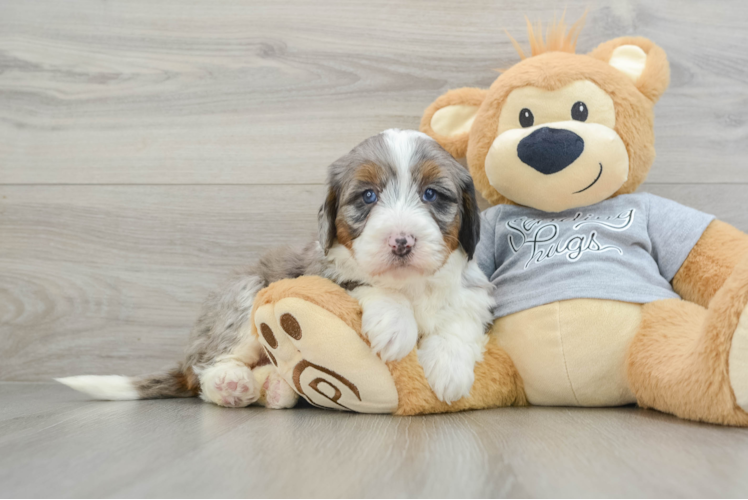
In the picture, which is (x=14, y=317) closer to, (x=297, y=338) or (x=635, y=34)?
(x=297, y=338)

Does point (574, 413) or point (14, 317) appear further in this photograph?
point (14, 317)

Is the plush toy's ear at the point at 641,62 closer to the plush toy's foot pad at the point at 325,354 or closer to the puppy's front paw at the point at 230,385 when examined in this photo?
the plush toy's foot pad at the point at 325,354

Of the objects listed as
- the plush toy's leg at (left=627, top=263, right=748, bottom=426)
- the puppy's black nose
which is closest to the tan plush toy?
the plush toy's leg at (left=627, top=263, right=748, bottom=426)

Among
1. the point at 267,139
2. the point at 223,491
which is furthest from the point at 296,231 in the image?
the point at 223,491

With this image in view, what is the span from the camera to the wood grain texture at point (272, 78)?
2.17m

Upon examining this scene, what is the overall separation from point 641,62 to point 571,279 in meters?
0.81

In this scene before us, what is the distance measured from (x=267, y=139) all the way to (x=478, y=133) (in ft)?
2.93

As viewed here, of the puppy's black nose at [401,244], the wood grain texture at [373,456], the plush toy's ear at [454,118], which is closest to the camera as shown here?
the wood grain texture at [373,456]

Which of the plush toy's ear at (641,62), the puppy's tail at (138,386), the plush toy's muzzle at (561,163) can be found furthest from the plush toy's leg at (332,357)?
the plush toy's ear at (641,62)

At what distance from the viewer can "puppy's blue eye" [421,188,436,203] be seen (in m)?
1.56

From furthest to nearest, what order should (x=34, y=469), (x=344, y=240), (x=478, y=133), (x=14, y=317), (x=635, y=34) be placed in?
(x=14, y=317) → (x=635, y=34) → (x=478, y=133) → (x=344, y=240) → (x=34, y=469)

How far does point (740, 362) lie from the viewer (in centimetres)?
119

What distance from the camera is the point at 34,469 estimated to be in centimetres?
104

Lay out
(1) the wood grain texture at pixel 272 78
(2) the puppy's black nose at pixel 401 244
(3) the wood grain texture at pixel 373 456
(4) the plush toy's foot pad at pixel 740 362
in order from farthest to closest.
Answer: (1) the wood grain texture at pixel 272 78, (2) the puppy's black nose at pixel 401 244, (4) the plush toy's foot pad at pixel 740 362, (3) the wood grain texture at pixel 373 456
